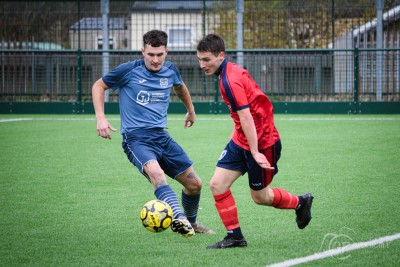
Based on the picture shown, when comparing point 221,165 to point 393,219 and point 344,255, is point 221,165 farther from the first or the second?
point 393,219

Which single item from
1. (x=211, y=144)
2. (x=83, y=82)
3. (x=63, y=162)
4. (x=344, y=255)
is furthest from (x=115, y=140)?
(x=344, y=255)

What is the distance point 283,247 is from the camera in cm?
562

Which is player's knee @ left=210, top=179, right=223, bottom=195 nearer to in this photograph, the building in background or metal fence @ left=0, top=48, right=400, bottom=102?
metal fence @ left=0, top=48, right=400, bottom=102

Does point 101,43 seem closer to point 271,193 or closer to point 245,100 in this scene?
point 271,193

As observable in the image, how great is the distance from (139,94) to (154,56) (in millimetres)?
386

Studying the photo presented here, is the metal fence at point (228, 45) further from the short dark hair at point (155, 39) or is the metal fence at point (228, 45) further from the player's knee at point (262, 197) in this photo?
the player's knee at point (262, 197)

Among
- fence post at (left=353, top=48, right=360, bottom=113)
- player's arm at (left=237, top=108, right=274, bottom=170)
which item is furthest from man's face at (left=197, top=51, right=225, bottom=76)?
fence post at (left=353, top=48, right=360, bottom=113)

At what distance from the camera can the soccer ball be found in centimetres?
574

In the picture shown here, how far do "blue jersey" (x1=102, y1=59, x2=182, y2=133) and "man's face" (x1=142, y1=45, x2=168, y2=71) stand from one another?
0.12 meters

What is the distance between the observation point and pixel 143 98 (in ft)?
21.6

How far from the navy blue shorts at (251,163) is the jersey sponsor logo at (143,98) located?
114 centimetres

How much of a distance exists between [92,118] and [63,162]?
8.38 meters

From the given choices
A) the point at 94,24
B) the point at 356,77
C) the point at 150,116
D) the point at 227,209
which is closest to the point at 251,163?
the point at 227,209

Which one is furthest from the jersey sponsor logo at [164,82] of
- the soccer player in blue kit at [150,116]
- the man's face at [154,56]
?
the man's face at [154,56]
